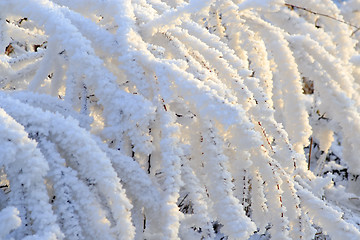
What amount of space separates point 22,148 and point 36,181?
65 millimetres

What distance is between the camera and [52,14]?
946mm

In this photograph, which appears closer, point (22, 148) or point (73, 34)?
point (22, 148)

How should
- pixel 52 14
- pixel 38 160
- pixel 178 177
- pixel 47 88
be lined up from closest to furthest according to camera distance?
pixel 38 160, pixel 178 177, pixel 52 14, pixel 47 88

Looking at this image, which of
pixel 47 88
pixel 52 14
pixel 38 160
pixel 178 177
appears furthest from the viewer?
pixel 47 88

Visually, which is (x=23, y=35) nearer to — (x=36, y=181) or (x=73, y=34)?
(x=73, y=34)

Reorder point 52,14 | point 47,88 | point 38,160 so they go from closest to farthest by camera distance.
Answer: point 38,160
point 52,14
point 47,88

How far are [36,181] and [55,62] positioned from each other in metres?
0.44

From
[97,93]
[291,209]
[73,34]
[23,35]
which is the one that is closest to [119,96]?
[97,93]

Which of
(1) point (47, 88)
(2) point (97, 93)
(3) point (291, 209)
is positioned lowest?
(1) point (47, 88)

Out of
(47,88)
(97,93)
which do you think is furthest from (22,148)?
(47,88)

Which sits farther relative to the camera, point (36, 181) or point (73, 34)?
point (73, 34)

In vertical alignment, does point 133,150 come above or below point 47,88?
above

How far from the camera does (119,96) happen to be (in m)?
0.88

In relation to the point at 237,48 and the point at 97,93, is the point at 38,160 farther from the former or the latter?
the point at 237,48
